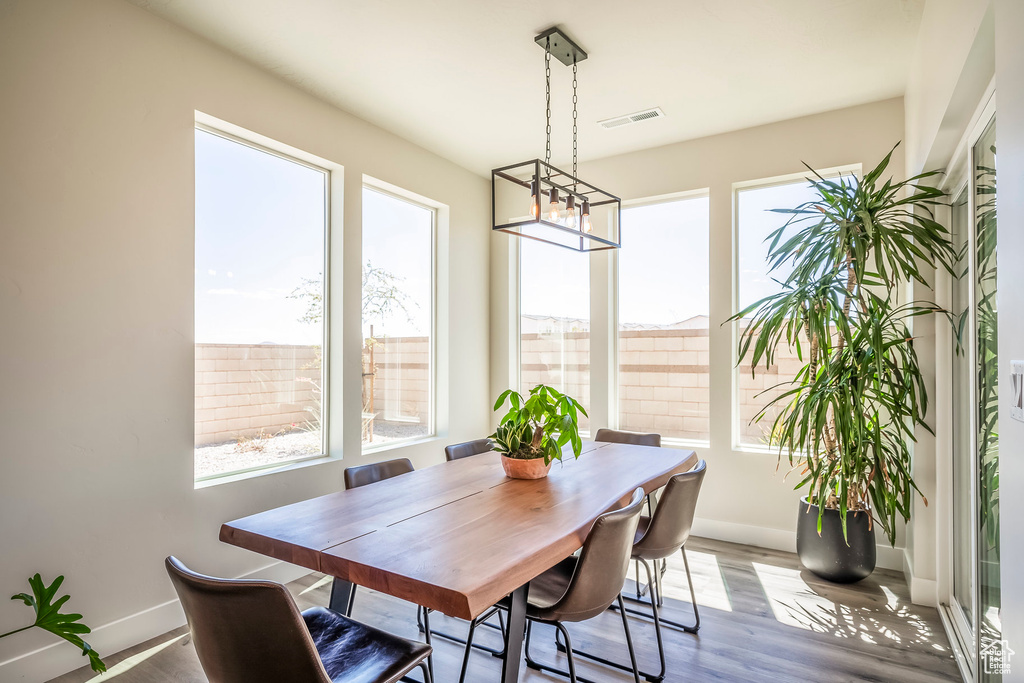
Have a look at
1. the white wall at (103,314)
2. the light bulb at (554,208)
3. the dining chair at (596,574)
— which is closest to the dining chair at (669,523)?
the dining chair at (596,574)

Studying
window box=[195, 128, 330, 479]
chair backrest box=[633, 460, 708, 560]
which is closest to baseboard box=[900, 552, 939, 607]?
chair backrest box=[633, 460, 708, 560]

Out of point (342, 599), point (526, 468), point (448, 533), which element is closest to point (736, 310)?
point (526, 468)

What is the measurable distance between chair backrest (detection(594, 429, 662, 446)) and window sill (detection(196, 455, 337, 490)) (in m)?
1.69

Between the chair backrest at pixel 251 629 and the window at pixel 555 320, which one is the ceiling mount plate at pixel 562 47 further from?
the chair backrest at pixel 251 629

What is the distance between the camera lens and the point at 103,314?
238 cm

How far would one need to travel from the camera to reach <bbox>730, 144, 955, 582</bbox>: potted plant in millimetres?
2684

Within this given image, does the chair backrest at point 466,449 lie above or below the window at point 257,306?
below

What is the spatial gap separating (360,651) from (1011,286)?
1.76 meters

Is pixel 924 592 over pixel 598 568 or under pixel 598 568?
under

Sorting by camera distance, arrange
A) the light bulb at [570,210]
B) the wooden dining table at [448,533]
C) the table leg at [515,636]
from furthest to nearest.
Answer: the light bulb at [570,210]
the table leg at [515,636]
the wooden dining table at [448,533]

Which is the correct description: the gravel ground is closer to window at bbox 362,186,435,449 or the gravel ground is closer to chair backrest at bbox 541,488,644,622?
window at bbox 362,186,435,449

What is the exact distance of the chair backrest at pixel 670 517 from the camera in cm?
218

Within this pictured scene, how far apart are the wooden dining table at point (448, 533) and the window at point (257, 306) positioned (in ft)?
3.91

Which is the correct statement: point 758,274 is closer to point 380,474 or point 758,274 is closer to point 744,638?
point 744,638
